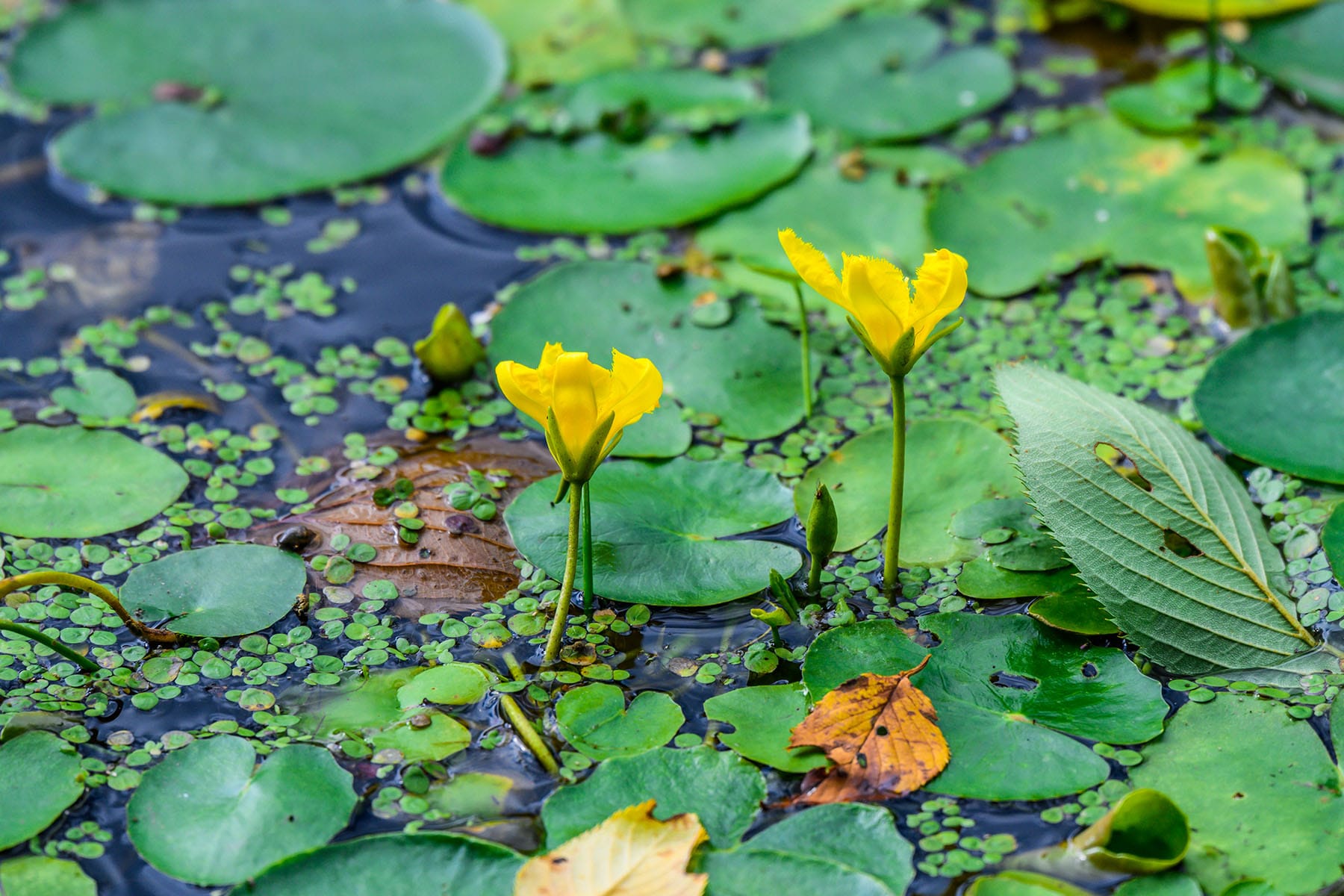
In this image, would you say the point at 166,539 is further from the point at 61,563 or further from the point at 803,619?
the point at 803,619

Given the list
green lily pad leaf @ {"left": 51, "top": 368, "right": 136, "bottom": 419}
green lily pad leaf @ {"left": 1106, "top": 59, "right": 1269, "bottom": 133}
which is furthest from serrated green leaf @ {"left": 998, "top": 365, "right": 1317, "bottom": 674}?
green lily pad leaf @ {"left": 51, "top": 368, "right": 136, "bottom": 419}

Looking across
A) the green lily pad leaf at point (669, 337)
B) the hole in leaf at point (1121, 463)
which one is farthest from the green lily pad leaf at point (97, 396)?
the hole in leaf at point (1121, 463)

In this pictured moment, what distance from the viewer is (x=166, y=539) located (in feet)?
6.92

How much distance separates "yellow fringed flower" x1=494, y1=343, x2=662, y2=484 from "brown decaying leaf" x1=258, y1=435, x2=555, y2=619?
1.51ft

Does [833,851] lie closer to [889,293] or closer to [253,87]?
[889,293]

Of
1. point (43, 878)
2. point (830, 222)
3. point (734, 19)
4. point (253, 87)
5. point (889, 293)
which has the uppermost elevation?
point (889, 293)

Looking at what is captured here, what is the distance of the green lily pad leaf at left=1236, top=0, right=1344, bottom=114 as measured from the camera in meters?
3.00

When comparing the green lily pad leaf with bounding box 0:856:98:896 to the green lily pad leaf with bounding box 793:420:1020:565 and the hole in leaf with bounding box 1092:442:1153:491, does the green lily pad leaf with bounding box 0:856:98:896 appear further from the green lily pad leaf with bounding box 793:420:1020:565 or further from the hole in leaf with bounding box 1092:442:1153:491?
the hole in leaf with bounding box 1092:442:1153:491

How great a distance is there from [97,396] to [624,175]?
1313mm

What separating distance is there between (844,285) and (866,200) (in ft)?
4.07

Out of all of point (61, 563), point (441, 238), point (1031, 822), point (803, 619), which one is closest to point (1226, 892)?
point (1031, 822)

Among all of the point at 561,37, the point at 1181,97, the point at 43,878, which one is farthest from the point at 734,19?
the point at 43,878

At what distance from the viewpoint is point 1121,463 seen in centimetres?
214

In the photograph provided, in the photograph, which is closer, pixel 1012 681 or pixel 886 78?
pixel 1012 681
